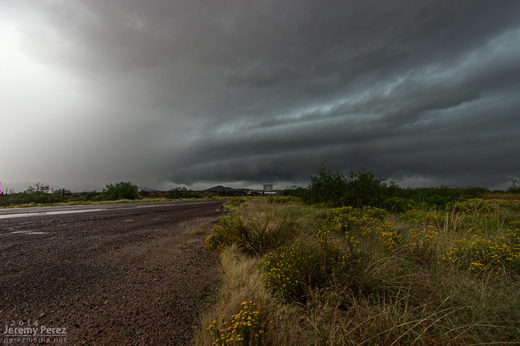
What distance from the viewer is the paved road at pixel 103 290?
2830 mm

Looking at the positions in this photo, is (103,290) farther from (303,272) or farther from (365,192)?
(365,192)

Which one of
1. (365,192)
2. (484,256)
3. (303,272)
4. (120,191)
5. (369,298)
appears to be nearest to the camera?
(369,298)

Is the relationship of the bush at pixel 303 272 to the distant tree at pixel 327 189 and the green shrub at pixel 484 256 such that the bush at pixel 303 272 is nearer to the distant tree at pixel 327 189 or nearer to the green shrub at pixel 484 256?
the green shrub at pixel 484 256

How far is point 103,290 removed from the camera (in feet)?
12.9

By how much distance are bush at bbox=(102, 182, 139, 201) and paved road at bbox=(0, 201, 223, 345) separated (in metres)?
44.1

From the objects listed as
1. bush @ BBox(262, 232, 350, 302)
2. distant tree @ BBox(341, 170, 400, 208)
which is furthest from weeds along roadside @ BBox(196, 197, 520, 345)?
distant tree @ BBox(341, 170, 400, 208)

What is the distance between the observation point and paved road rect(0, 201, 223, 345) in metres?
2.83

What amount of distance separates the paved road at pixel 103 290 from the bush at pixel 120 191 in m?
44.1

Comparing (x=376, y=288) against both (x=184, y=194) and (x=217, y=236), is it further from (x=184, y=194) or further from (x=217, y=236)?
(x=184, y=194)

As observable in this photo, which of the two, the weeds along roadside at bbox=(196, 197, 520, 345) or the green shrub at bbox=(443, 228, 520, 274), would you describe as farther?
the green shrub at bbox=(443, 228, 520, 274)

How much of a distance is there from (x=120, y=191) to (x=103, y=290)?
49872 millimetres

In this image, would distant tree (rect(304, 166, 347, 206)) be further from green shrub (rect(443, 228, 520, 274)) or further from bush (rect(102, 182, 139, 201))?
bush (rect(102, 182, 139, 201))

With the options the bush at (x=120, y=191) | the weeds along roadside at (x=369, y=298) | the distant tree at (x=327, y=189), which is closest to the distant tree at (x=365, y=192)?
the distant tree at (x=327, y=189)

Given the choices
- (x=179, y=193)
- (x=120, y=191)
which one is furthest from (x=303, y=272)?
(x=179, y=193)
